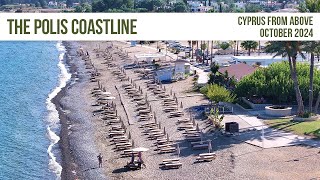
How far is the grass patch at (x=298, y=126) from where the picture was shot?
4991 cm

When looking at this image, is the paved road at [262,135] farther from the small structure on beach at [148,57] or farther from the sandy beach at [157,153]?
the small structure on beach at [148,57]

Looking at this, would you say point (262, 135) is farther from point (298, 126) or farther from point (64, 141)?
point (64, 141)

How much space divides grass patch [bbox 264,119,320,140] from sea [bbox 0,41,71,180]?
19453 millimetres

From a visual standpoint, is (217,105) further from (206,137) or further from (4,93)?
(4,93)

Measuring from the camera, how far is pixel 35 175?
46.3m

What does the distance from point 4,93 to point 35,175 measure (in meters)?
40.7

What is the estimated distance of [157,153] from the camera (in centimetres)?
4762

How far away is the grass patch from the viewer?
49.9m

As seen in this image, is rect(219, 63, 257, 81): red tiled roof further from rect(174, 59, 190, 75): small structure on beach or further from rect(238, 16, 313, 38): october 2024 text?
rect(238, 16, 313, 38): october 2024 text

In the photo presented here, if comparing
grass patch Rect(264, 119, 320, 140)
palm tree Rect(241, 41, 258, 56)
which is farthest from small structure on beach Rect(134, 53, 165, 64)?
grass patch Rect(264, 119, 320, 140)

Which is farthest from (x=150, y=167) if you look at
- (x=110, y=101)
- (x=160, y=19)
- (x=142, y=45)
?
(x=142, y=45)

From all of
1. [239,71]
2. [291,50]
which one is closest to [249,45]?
[239,71]

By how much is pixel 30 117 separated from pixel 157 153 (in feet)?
80.4
